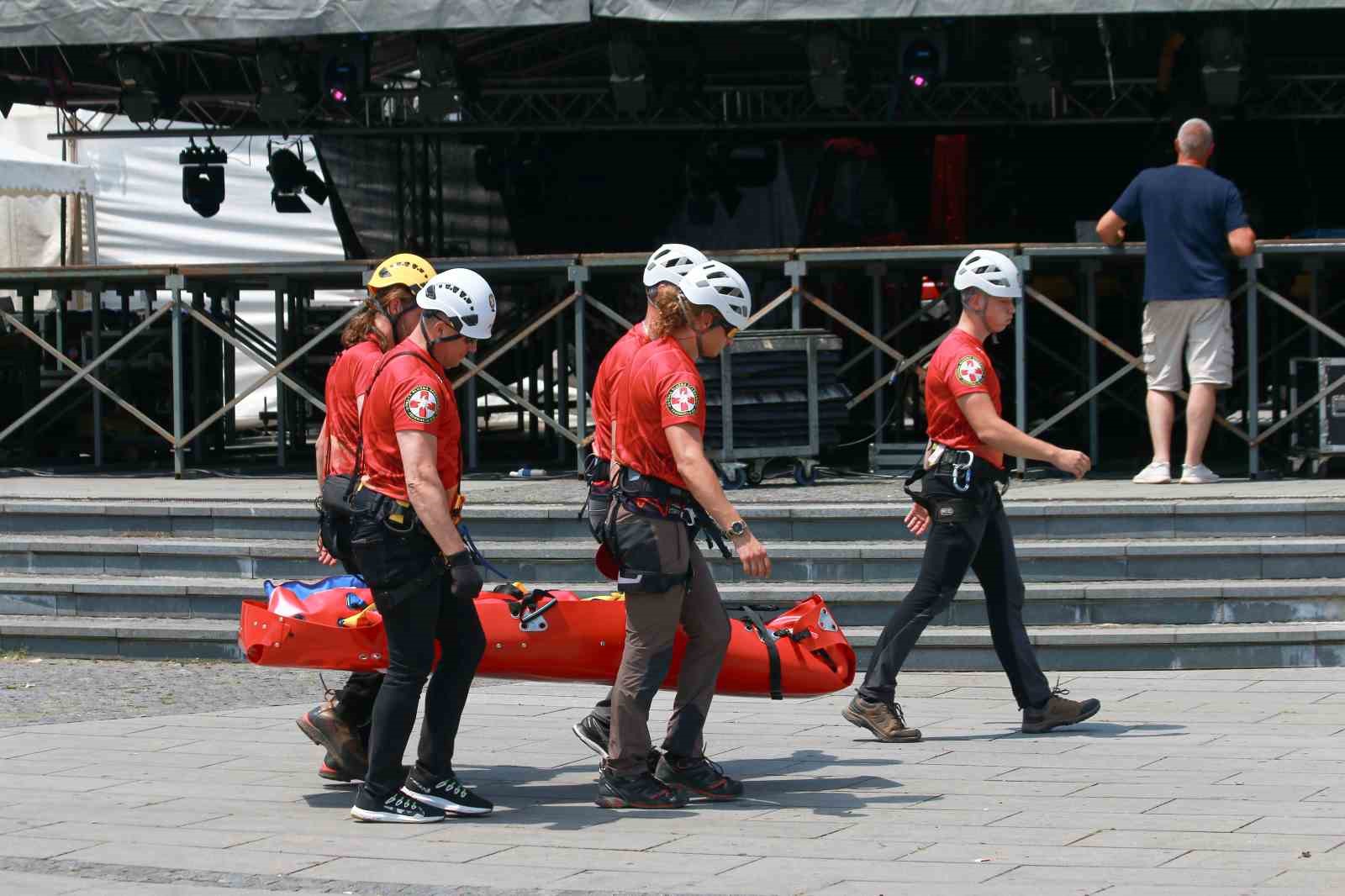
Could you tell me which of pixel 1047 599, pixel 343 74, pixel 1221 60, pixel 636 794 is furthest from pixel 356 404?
pixel 343 74

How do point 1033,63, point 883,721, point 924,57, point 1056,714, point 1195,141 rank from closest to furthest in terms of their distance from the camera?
point 883,721 → point 1056,714 → point 1195,141 → point 1033,63 → point 924,57

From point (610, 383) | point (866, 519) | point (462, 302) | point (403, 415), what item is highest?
point (462, 302)

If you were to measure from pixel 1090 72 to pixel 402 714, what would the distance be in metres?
→ 12.9

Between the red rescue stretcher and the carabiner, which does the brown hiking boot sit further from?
the carabiner

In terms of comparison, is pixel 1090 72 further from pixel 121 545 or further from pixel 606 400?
pixel 606 400

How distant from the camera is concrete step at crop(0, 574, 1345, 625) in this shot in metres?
9.51

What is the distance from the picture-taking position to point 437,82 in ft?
49.2

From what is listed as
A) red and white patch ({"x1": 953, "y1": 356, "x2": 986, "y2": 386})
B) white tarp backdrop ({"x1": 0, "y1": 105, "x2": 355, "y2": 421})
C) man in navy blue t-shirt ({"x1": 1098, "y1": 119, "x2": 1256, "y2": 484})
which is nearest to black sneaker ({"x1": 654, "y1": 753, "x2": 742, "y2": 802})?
red and white patch ({"x1": 953, "y1": 356, "x2": 986, "y2": 386})

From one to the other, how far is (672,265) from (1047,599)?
11.9 feet

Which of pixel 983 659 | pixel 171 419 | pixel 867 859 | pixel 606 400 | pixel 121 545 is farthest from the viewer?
pixel 171 419

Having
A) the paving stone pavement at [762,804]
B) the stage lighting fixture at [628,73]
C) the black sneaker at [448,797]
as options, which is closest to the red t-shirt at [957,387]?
the paving stone pavement at [762,804]

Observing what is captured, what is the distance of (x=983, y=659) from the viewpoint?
374 inches

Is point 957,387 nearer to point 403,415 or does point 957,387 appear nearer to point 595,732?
point 595,732

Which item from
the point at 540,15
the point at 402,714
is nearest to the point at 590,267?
the point at 540,15
